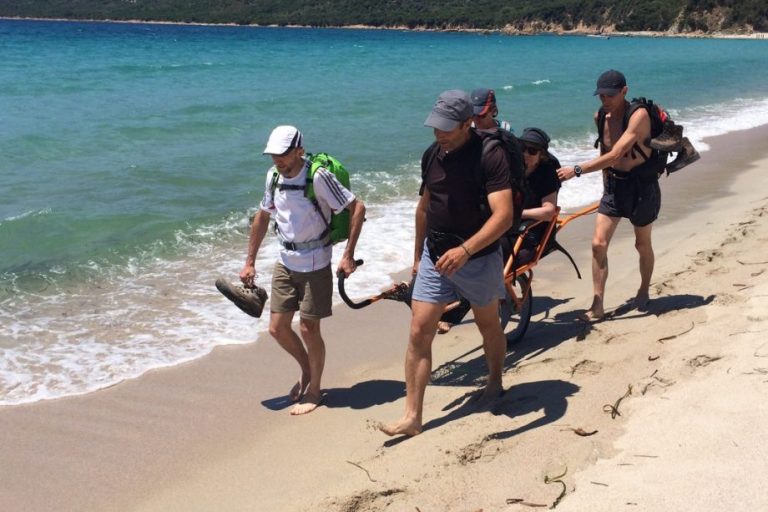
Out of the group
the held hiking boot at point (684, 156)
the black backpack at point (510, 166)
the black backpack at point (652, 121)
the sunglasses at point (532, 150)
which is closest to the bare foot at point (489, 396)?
the black backpack at point (510, 166)

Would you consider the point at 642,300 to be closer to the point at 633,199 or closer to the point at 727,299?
the point at 727,299

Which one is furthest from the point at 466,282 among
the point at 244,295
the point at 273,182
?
the point at 244,295

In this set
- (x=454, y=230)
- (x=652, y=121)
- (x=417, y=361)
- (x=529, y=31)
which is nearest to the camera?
(x=454, y=230)

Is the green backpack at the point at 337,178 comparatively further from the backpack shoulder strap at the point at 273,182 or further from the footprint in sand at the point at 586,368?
the footprint in sand at the point at 586,368

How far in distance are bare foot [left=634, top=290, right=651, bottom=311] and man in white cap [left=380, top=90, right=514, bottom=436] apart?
2.06 meters

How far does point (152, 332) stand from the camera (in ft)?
22.6

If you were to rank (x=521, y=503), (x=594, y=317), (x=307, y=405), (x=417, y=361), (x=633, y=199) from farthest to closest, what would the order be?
(x=594, y=317) < (x=633, y=199) < (x=307, y=405) < (x=417, y=361) < (x=521, y=503)

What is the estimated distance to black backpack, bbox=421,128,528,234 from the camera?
4.07 m

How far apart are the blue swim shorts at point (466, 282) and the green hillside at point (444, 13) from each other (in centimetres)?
10109

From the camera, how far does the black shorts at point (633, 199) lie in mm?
5984

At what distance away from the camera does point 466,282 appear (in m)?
4.30

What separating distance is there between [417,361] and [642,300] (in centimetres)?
261

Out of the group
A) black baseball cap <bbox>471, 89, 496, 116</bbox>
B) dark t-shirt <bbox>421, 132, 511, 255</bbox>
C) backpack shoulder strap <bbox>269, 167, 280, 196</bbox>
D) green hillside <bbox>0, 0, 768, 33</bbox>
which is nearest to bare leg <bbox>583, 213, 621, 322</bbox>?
black baseball cap <bbox>471, 89, 496, 116</bbox>

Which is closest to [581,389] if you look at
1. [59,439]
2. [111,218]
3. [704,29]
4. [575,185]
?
[59,439]
